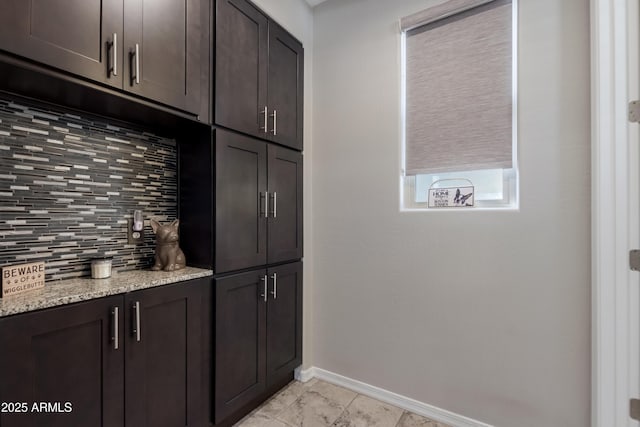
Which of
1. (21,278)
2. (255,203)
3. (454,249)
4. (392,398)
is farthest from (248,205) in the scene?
(392,398)

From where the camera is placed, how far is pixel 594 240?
4.70ft

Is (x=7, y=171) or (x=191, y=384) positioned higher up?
(x=7, y=171)

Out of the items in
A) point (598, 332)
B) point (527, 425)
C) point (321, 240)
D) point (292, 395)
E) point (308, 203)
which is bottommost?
point (292, 395)

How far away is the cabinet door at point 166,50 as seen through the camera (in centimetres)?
127

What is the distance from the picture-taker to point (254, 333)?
1.87 metres

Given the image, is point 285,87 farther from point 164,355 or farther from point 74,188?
point 164,355

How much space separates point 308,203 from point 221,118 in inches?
37.5

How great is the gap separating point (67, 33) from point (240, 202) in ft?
3.29

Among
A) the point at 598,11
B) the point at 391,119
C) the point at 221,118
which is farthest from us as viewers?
the point at 391,119

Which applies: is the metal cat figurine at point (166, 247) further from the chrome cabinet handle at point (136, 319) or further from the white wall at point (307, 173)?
the white wall at point (307, 173)

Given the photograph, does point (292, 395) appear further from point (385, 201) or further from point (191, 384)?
point (385, 201)

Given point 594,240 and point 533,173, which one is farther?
point 533,173

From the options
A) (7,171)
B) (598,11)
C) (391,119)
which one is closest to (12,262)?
(7,171)

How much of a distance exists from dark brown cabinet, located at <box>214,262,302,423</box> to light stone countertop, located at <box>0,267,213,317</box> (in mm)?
245
